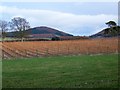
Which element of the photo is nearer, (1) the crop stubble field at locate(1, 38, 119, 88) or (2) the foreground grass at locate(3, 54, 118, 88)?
(2) the foreground grass at locate(3, 54, 118, 88)

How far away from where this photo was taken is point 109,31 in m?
55.7

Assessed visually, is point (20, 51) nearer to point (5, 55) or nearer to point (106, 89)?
point (5, 55)

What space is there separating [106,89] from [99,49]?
94.8 feet

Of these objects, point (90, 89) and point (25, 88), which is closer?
point (90, 89)

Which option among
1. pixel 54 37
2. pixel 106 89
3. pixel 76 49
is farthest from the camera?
pixel 54 37

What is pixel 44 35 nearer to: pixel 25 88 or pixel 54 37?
pixel 54 37

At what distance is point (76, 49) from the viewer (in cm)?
3631

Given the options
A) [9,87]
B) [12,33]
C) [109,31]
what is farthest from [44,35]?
[9,87]

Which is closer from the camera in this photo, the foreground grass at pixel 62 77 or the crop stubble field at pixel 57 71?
the foreground grass at pixel 62 77

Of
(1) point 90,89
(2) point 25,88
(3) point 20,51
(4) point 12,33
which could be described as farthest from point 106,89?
(4) point 12,33

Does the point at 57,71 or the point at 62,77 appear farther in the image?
the point at 57,71

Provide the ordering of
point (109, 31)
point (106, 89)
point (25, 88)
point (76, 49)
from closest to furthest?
1. point (106, 89)
2. point (25, 88)
3. point (76, 49)
4. point (109, 31)

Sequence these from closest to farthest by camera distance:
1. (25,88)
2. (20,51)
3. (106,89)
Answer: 1. (106,89)
2. (25,88)
3. (20,51)

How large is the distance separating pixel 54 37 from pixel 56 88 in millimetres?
40929
